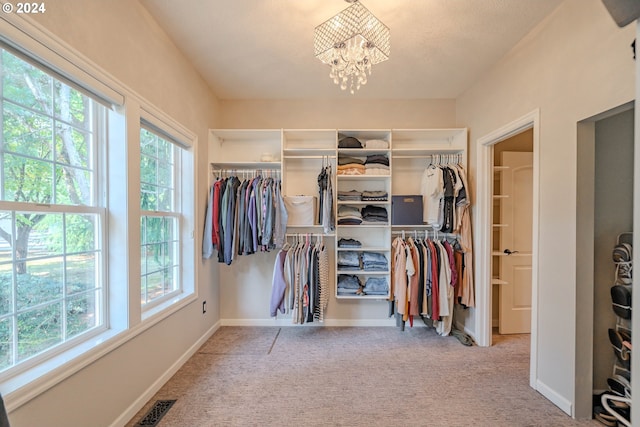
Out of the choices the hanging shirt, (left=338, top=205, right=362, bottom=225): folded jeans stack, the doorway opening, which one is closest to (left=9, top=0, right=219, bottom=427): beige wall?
(left=338, top=205, right=362, bottom=225): folded jeans stack

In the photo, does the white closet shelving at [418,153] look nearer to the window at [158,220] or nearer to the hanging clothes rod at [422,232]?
the hanging clothes rod at [422,232]

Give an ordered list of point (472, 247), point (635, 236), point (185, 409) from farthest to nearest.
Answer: point (472, 247)
point (185, 409)
point (635, 236)

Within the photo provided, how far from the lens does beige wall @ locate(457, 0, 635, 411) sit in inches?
58.5

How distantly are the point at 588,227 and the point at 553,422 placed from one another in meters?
1.26

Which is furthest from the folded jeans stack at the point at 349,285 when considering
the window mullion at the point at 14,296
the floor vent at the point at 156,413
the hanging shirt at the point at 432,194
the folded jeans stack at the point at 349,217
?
the window mullion at the point at 14,296

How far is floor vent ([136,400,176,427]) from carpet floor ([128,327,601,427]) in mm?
34

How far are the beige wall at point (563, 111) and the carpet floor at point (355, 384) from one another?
1.25 feet

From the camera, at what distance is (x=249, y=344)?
269 cm

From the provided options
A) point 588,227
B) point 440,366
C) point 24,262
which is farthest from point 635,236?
point 440,366

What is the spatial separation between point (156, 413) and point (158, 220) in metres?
1.37

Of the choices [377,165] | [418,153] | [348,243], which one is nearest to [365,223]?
[348,243]

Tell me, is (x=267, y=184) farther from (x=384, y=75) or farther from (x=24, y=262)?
(x=24, y=262)

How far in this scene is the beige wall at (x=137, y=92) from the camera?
1236 millimetres

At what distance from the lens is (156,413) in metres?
1.72
